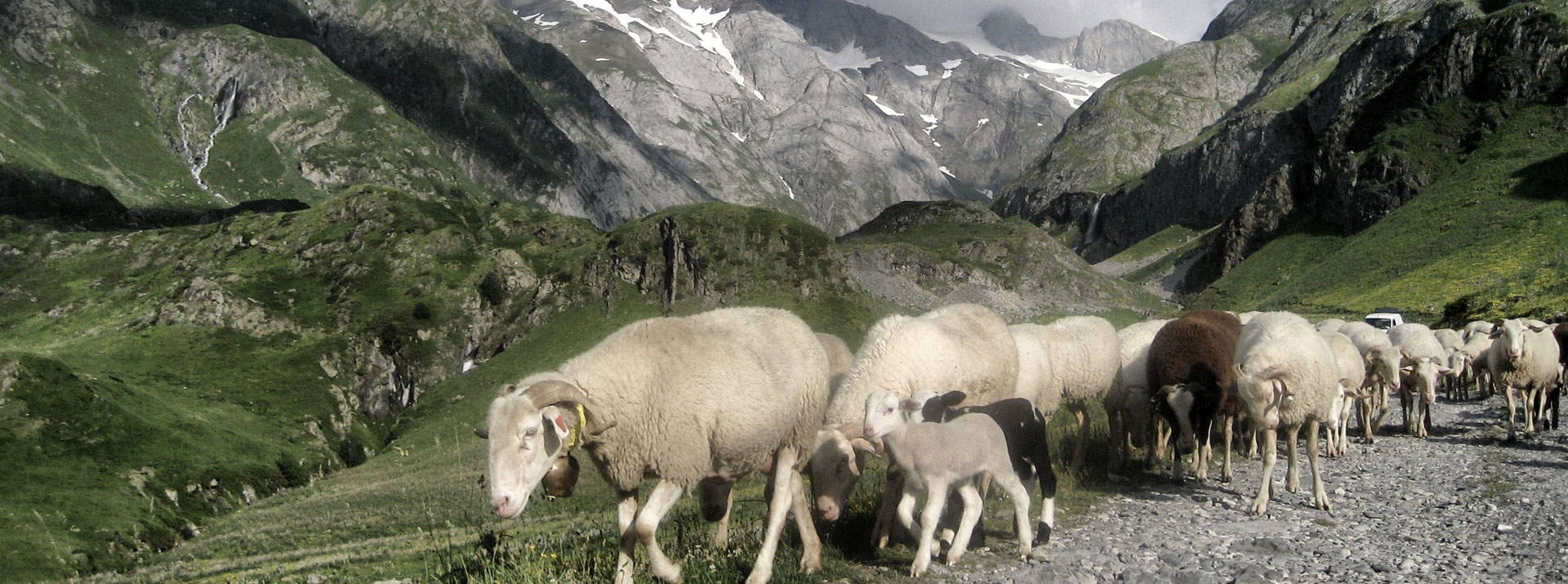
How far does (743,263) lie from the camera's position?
102 meters

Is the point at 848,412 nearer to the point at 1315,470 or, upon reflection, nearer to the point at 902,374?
the point at 902,374

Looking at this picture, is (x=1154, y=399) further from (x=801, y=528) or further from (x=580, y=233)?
(x=580, y=233)

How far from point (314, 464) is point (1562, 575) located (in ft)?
251

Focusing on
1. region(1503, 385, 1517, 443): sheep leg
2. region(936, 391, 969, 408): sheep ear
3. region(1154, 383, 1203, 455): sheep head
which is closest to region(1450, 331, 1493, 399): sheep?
region(1503, 385, 1517, 443): sheep leg

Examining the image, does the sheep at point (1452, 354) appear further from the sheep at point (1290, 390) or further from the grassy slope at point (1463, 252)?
the sheep at point (1290, 390)

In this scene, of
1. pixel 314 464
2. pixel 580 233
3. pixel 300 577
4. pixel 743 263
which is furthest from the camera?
pixel 580 233

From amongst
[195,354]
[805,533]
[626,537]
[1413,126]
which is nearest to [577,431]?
[626,537]

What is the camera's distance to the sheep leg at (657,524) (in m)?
9.08

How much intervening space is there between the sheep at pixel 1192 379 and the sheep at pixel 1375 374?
6.56 meters

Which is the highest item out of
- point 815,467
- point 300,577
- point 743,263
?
point 743,263

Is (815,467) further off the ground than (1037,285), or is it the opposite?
(1037,285)

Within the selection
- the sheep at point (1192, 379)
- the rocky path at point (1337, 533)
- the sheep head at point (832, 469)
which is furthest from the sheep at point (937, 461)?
the sheep at point (1192, 379)

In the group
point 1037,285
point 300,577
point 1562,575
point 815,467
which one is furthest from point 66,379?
point 1037,285

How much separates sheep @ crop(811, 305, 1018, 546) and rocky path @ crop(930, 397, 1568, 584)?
69.3 inches
